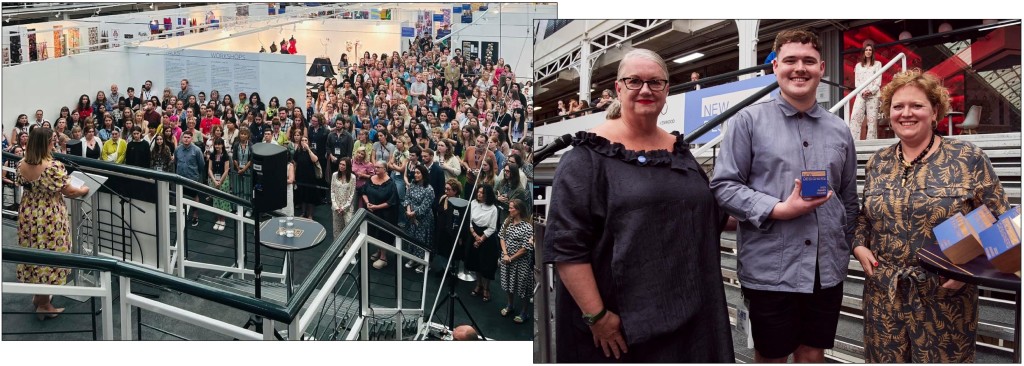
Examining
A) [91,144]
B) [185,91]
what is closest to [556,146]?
[185,91]

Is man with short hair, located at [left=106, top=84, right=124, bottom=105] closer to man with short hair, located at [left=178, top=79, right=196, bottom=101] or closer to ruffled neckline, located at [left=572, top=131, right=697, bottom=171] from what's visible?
man with short hair, located at [left=178, top=79, right=196, bottom=101]

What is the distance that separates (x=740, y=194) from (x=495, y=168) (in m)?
1.71

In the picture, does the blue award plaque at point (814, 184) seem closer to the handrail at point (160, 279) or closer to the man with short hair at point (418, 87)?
the handrail at point (160, 279)

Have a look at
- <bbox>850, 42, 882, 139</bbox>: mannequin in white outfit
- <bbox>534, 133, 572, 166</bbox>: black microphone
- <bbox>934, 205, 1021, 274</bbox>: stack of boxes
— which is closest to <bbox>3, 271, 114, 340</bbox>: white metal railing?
<bbox>534, 133, 572, 166</bbox>: black microphone

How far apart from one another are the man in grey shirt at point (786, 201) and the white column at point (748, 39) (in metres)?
1.04

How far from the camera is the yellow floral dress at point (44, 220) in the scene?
11.3ft

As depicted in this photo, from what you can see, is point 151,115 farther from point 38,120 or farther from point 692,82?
point 692,82

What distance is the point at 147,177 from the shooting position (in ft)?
12.6

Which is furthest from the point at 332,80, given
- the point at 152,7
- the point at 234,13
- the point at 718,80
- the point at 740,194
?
the point at 740,194

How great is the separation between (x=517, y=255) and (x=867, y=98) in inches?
70.5

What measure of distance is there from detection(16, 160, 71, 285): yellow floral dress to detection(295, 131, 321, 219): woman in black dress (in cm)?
109

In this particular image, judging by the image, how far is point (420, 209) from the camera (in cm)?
367

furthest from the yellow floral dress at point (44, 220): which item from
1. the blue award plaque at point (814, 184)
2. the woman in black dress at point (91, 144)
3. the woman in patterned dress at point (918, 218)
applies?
the woman in patterned dress at point (918, 218)

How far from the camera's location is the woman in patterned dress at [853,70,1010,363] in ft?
6.89
